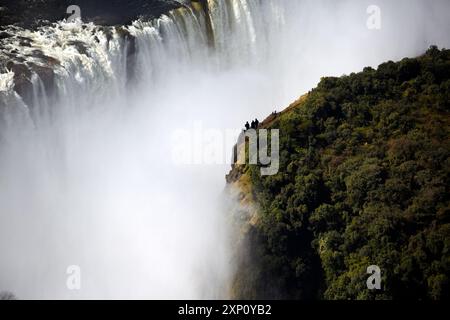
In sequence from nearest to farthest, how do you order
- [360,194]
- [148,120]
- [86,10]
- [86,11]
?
[360,194], [148,120], [86,11], [86,10]

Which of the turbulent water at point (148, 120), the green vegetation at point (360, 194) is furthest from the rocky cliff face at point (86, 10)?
the green vegetation at point (360, 194)

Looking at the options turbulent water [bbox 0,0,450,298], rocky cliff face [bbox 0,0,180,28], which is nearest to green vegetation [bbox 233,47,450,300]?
turbulent water [bbox 0,0,450,298]

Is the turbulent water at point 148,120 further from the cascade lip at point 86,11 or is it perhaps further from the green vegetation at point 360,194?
the green vegetation at point 360,194

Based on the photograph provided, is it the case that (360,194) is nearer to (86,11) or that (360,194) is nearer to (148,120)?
(148,120)

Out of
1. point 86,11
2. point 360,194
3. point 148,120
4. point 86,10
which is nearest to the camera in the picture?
point 360,194

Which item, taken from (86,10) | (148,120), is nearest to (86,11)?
(86,10)

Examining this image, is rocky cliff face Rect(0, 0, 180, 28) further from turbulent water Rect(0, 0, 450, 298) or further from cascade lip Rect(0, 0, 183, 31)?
turbulent water Rect(0, 0, 450, 298)
